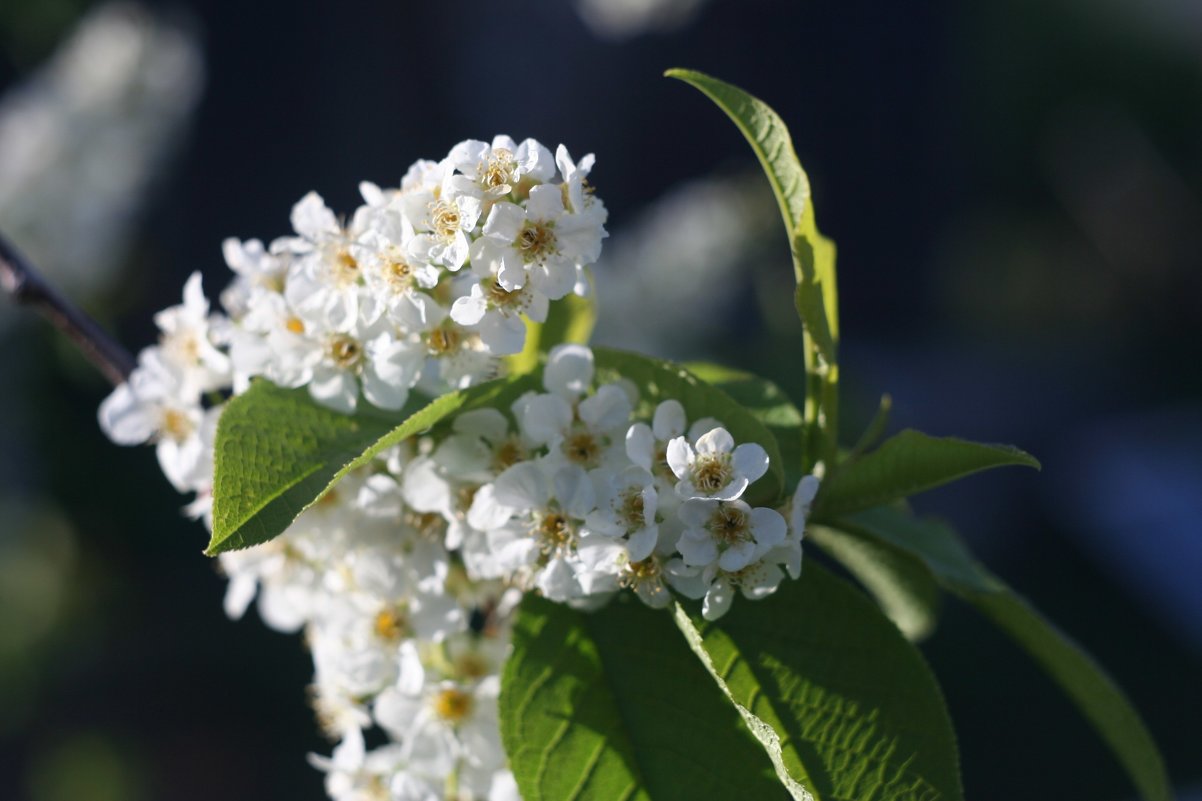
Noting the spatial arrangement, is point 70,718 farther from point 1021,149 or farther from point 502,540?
point 1021,149

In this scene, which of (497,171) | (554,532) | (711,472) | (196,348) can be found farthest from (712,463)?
(196,348)

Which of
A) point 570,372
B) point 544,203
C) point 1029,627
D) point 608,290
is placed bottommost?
point 608,290

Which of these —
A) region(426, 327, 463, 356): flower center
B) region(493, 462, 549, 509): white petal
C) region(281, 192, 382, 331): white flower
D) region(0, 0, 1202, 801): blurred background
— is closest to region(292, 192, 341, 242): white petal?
region(281, 192, 382, 331): white flower

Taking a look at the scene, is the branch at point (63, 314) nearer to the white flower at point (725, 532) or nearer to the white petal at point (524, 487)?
the white petal at point (524, 487)

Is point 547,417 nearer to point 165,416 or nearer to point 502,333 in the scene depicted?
point 502,333

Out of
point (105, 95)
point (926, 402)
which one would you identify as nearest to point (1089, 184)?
point (926, 402)
